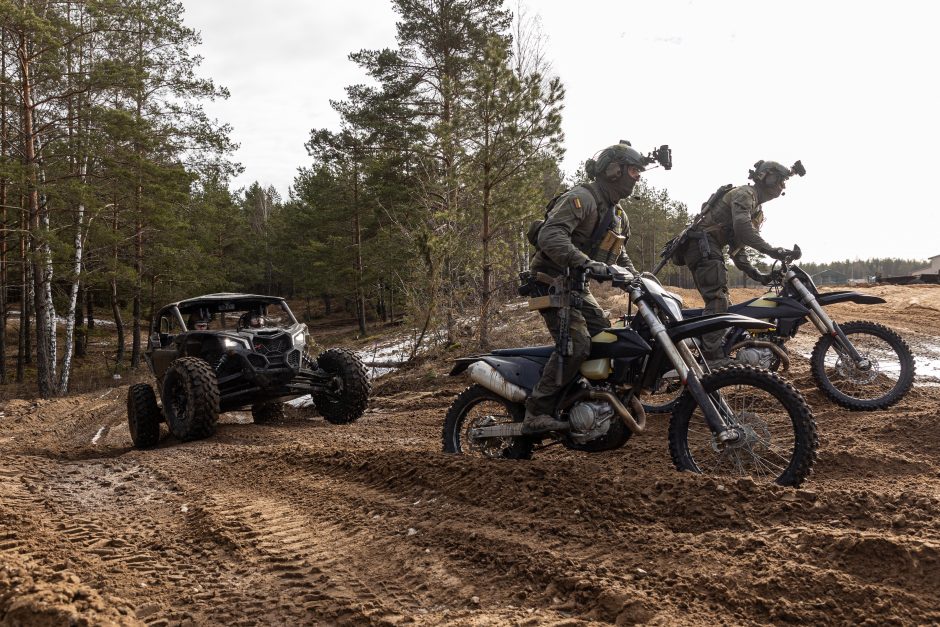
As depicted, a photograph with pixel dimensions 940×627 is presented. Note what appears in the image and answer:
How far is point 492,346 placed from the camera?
13.2 metres

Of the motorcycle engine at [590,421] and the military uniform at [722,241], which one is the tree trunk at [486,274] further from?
the motorcycle engine at [590,421]

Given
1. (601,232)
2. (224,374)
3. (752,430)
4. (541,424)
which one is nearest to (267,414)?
(224,374)

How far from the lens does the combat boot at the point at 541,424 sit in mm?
4262

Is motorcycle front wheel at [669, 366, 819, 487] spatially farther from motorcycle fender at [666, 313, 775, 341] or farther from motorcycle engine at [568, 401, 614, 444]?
motorcycle engine at [568, 401, 614, 444]

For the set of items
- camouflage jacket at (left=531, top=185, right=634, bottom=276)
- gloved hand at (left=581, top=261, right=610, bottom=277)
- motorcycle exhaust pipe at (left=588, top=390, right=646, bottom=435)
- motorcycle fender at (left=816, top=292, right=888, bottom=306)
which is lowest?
motorcycle exhaust pipe at (left=588, top=390, right=646, bottom=435)

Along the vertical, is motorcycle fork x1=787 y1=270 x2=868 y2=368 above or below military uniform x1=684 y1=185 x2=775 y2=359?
below

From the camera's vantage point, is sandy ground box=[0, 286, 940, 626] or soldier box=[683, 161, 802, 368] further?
soldier box=[683, 161, 802, 368]

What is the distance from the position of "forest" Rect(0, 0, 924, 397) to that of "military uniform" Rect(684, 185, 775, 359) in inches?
233

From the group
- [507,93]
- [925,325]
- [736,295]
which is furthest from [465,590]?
[736,295]

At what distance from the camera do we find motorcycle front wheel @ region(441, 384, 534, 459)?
4633 mm

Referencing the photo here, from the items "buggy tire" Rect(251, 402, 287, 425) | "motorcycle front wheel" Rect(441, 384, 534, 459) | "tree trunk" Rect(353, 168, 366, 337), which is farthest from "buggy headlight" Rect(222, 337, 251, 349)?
"tree trunk" Rect(353, 168, 366, 337)

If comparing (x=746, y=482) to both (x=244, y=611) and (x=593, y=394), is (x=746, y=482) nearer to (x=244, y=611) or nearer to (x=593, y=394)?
(x=593, y=394)

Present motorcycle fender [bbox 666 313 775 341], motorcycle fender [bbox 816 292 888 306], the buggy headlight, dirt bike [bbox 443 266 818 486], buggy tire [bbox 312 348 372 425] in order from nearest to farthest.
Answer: dirt bike [bbox 443 266 818 486] < motorcycle fender [bbox 666 313 775 341] < motorcycle fender [bbox 816 292 888 306] < the buggy headlight < buggy tire [bbox 312 348 372 425]

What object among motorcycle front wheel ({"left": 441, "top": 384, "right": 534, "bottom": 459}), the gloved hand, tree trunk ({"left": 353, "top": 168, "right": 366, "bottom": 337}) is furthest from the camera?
tree trunk ({"left": 353, "top": 168, "right": 366, "bottom": 337})
